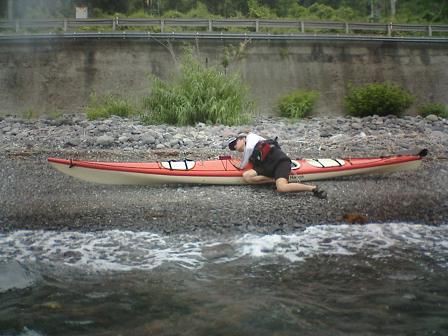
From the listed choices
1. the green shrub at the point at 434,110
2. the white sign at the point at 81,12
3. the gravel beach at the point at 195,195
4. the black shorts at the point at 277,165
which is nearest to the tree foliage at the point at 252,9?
the white sign at the point at 81,12

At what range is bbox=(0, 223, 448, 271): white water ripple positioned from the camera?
4473mm

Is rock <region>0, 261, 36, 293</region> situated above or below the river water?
above

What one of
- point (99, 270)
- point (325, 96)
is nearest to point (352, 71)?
point (325, 96)

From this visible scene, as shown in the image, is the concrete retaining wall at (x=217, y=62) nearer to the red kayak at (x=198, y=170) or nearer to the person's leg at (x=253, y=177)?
the red kayak at (x=198, y=170)

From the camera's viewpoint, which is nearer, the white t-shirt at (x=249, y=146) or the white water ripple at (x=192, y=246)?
the white water ripple at (x=192, y=246)

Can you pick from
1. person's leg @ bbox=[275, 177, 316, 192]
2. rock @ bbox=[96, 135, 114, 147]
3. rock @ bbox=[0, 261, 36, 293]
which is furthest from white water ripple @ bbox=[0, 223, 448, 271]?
rock @ bbox=[96, 135, 114, 147]

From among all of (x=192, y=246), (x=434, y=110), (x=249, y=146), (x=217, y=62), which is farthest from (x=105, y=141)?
(x=434, y=110)

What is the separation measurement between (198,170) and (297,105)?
10.1 m

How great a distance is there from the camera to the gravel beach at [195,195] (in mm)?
5348

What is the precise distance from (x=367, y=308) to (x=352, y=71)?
1681 cm

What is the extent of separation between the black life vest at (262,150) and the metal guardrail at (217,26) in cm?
1342

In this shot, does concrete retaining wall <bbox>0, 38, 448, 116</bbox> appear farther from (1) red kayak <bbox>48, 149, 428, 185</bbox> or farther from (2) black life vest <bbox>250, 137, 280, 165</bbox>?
(2) black life vest <bbox>250, 137, 280, 165</bbox>

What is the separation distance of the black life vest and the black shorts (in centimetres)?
4

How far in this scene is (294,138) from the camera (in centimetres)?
972
